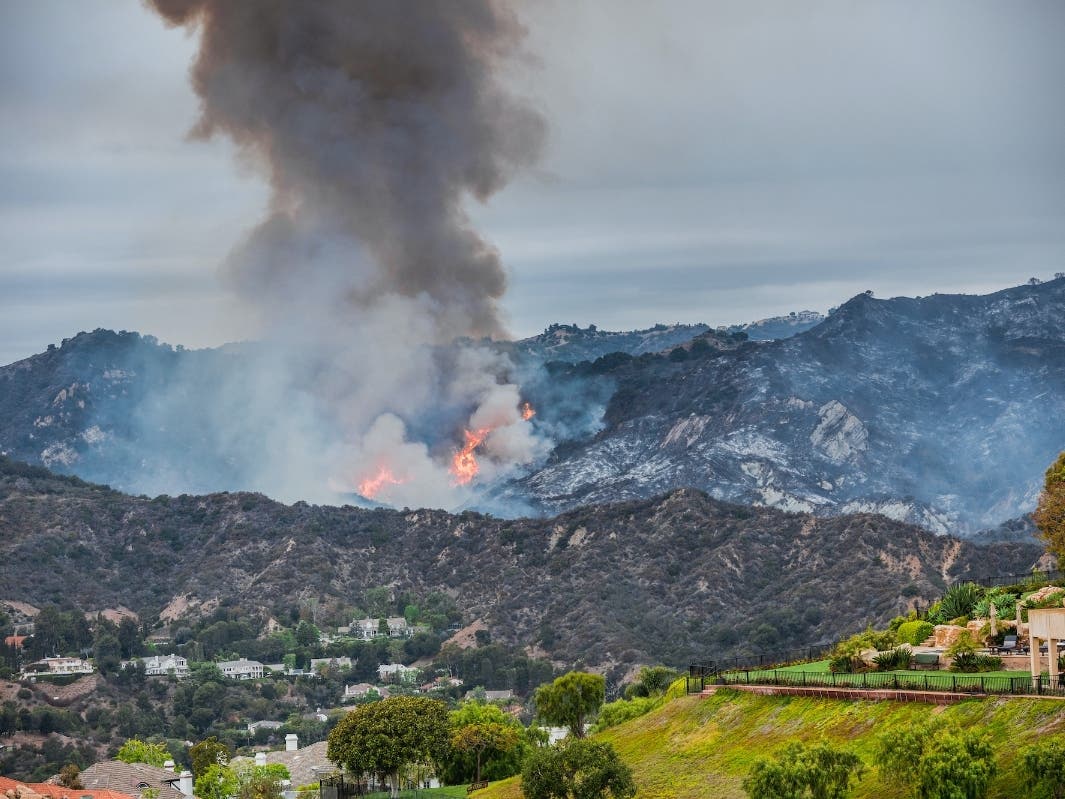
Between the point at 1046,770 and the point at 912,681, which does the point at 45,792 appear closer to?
the point at 912,681

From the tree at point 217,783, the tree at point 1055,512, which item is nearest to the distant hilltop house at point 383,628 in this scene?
the tree at point 217,783

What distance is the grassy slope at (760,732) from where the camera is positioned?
4994cm

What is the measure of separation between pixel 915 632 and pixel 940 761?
1030 inches

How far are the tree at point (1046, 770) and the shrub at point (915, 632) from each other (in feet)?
82.7

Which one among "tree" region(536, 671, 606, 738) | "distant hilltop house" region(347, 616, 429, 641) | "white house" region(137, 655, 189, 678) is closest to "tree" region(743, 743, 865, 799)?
"tree" region(536, 671, 606, 738)

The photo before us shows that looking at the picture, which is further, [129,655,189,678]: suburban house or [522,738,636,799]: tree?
[129,655,189,678]: suburban house

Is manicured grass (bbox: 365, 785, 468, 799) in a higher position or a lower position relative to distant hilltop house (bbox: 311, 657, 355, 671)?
lower

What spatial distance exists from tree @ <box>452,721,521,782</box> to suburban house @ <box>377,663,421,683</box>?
7903 centimetres

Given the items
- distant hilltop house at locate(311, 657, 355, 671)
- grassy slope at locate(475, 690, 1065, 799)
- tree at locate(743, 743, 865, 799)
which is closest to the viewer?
tree at locate(743, 743, 865, 799)

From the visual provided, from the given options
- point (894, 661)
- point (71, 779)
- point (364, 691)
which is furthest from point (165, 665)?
point (894, 661)

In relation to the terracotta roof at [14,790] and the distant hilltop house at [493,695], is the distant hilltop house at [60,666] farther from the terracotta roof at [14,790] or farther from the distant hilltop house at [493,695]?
the terracotta roof at [14,790]

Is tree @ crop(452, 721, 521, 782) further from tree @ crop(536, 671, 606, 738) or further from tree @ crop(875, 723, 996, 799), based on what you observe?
tree @ crop(875, 723, 996, 799)

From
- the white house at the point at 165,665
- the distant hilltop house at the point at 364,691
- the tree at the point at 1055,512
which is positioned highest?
the tree at the point at 1055,512

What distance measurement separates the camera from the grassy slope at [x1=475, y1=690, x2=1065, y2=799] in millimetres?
49938
